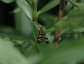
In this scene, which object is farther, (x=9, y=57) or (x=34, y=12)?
(x=34, y=12)

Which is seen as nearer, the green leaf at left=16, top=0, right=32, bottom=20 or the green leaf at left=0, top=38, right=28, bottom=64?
the green leaf at left=0, top=38, right=28, bottom=64

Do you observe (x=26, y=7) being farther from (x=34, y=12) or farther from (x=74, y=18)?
(x=74, y=18)

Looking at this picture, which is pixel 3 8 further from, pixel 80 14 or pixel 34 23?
pixel 80 14

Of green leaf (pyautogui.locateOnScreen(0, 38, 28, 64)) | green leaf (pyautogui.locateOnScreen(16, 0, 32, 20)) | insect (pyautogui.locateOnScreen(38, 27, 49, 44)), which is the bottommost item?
insect (pyautogui.locateOnScreen(38, 27, 49, 44))

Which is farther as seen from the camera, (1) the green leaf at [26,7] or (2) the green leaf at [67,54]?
(1) the green leaf at [26,7]

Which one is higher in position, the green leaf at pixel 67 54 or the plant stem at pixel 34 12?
the green leaf at pixel 67 54

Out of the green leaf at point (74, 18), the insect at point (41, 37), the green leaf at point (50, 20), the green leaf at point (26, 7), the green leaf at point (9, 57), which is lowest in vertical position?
the green leaf at point (50, 20)

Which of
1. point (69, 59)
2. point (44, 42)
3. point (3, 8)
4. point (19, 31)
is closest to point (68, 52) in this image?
point (69, 59)

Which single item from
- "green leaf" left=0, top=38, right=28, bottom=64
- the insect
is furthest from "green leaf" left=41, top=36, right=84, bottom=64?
the insect

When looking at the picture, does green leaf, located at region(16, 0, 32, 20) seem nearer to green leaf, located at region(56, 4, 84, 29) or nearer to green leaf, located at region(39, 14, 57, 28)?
green leaf, located at region(39, 14, 57, 28)

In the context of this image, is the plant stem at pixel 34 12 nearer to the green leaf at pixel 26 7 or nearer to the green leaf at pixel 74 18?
the green leaf at pixel 26 7

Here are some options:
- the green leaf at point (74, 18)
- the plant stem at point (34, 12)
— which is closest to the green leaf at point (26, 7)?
the plant stem at point (34, 12)

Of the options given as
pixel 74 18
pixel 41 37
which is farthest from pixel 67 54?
pixel 41 37
